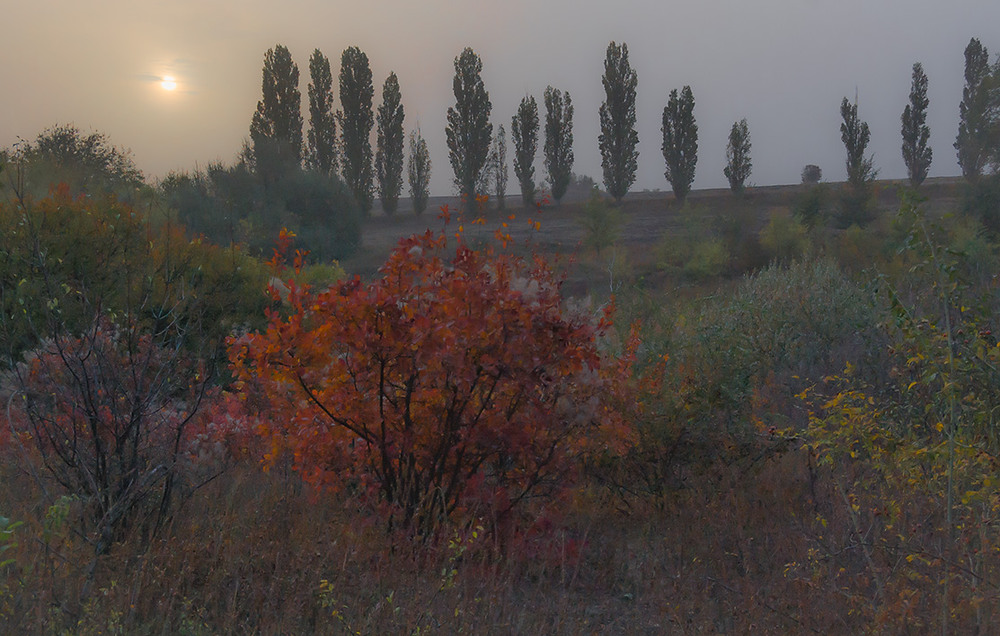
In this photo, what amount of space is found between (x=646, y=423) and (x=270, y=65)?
38242mm

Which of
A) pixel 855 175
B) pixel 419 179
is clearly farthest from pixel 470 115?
pixel 855 175

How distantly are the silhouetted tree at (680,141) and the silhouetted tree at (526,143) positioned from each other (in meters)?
8.34

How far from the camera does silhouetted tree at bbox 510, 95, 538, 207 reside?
4594 centimetres

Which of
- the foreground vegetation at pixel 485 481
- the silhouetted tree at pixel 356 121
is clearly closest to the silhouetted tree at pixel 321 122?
the silhouetted tree at pixel 356 121

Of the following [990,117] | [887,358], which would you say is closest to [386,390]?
[887,358]

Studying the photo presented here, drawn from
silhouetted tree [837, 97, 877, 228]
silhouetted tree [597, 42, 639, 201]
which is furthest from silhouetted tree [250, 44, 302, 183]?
silhouetted tree [837, 97, 877, 228]

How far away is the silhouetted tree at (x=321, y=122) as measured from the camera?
3991 centimetres

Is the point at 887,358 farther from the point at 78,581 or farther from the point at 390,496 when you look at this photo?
the point at 78,581

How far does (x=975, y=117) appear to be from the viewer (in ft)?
115

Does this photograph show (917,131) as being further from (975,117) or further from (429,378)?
(429,378)

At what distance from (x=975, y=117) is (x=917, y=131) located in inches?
441

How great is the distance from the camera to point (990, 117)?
1286 inches

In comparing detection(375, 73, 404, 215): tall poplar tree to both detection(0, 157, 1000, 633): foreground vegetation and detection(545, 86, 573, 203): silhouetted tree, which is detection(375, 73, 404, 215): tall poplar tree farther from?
detection(0, 157, 1000, 633): foreground vegetation

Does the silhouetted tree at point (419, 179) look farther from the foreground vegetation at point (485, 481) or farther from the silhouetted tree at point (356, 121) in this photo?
the foreground vegetation at point (485, 481)
